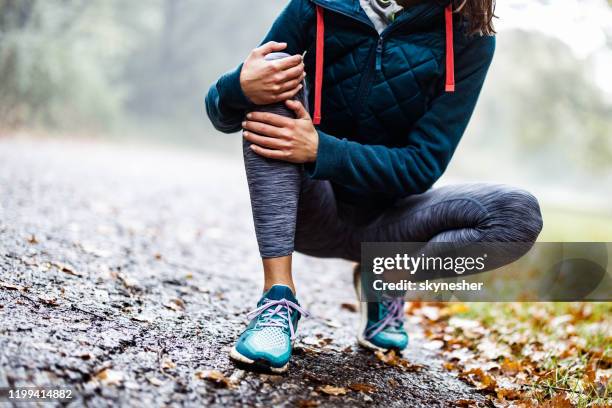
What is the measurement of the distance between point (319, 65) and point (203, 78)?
844 inches

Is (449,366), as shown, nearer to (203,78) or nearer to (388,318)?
(388,318)

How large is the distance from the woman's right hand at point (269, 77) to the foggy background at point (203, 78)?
0.80 m

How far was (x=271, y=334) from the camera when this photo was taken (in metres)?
1.60

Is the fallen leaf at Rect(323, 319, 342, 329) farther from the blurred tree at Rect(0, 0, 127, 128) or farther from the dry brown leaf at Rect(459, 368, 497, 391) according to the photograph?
the blurred tree at Rect(0, 0, 127, 128)

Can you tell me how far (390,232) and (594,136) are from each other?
1346 centimetres

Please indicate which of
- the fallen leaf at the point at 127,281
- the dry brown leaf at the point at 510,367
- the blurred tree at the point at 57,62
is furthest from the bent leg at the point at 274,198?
the blurred tree at the point at 57,62

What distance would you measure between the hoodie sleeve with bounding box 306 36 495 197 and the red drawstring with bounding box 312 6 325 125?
0.18 meters

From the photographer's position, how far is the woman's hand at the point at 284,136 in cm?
167

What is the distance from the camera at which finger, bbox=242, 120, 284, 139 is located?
167cm

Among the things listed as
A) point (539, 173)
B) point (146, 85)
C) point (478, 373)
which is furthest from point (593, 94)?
point (539, 173)

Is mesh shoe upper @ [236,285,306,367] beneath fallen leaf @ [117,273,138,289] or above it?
above

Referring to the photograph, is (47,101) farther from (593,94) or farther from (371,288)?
(593,94)

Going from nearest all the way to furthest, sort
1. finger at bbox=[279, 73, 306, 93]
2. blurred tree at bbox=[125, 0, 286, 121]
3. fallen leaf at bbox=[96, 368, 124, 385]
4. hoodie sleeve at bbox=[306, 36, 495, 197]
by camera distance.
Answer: fallen leaf at bbox=[96, 368, 124, 385]
finger at bbox=[279, 73, 306, 93]
hoodie sleeve at bbox=[306, 36, 495, 197]
blurred tree at bbox=[125, 0, 286, 121]

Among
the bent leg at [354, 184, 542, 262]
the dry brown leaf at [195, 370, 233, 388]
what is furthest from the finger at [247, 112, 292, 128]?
the dry brown leaf at [195, 370, 233, 388]
